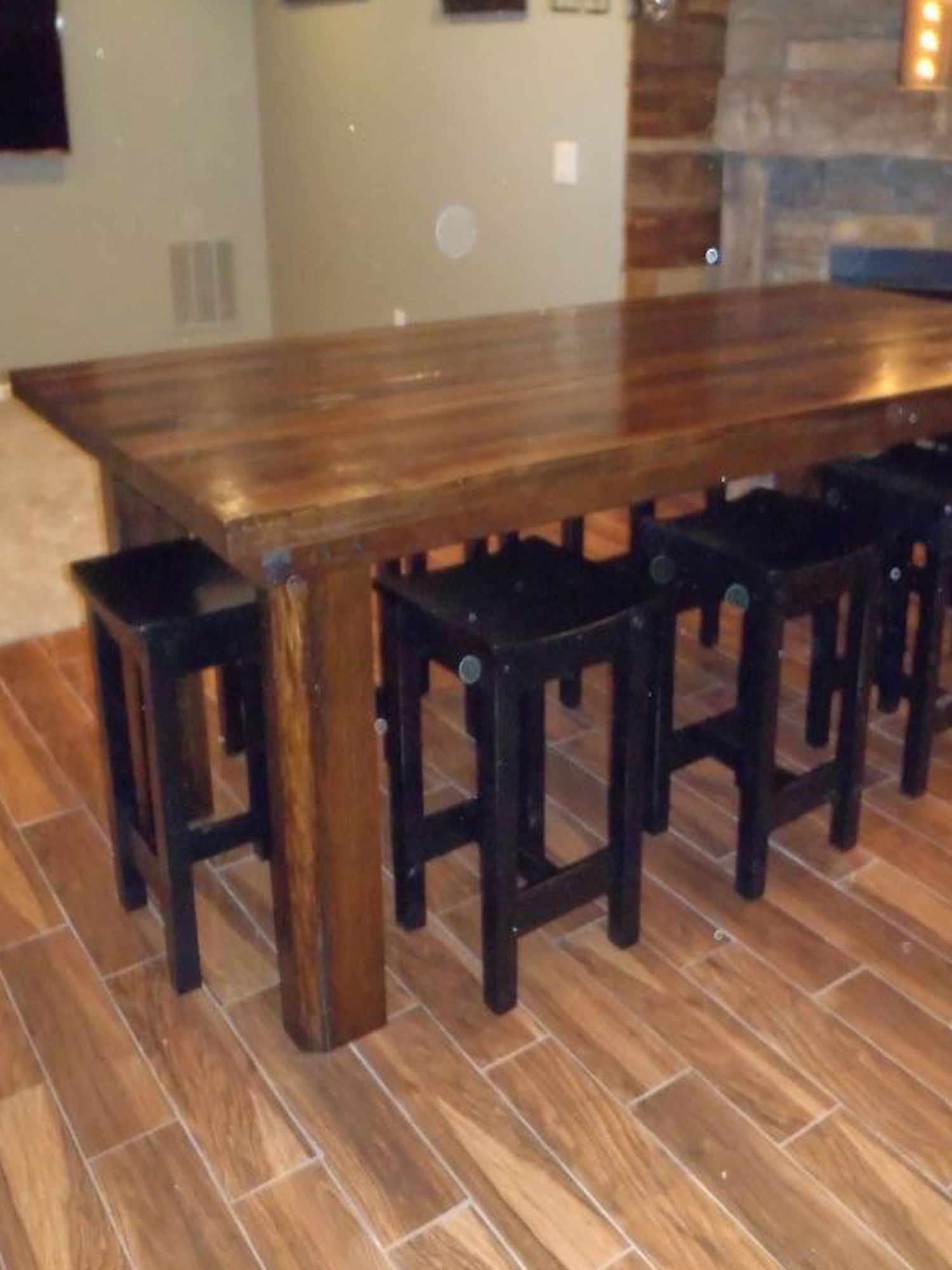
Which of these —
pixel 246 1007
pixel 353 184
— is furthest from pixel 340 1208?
pixel 353 184

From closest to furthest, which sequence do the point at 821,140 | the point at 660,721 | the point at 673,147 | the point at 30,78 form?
the point at 660,721
the point at 821,140
the point at 673,147
the point at 30,78

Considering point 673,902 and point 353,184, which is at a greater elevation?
point 353,184

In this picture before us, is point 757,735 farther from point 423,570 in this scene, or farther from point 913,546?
point 423,570

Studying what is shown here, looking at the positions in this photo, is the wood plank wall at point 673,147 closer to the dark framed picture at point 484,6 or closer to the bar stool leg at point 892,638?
the dark framed picture at point 484,6

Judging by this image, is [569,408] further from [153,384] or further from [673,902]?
[673,902]

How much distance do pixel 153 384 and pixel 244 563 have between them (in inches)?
28.7

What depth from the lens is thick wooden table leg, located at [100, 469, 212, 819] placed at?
6.99 feet

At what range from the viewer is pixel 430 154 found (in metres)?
5.15

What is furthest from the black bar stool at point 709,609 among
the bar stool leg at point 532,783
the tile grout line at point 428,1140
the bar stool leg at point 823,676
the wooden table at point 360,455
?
the tile grout line at point 428,1140

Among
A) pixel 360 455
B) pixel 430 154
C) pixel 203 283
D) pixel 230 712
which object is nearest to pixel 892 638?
pixel 230 712

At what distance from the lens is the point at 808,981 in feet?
6.57

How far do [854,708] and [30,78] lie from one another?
5142 mm

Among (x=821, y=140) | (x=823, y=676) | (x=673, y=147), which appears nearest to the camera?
(x=823, y=676)

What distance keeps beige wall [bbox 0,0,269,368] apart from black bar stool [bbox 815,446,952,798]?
15.2 feet
